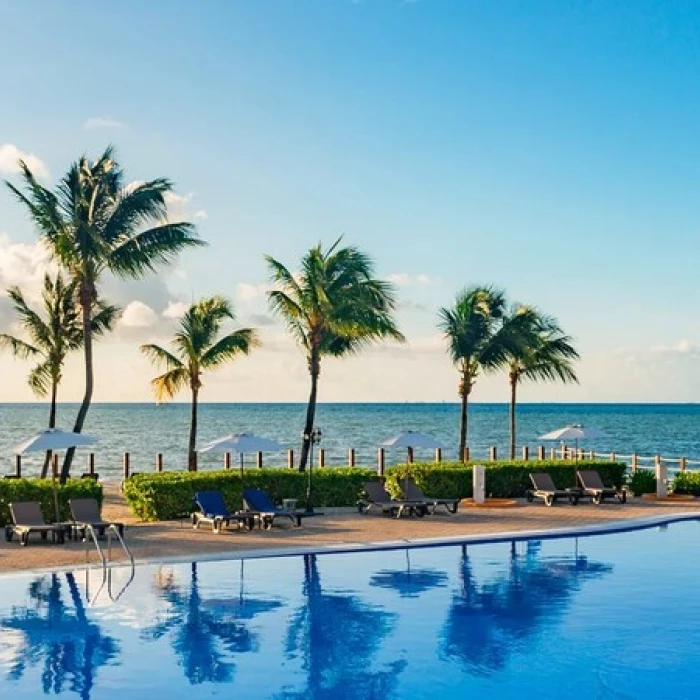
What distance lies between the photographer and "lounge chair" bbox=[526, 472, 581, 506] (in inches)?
1091

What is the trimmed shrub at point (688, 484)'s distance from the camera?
1187 inches

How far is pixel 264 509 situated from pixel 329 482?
3.96 metres

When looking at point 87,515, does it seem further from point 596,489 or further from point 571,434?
point 571,434

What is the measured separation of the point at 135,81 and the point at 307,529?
12.0 metres

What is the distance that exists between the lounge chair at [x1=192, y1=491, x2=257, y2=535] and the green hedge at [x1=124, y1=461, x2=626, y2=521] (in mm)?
1340

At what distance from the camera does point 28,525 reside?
20078 millimetres

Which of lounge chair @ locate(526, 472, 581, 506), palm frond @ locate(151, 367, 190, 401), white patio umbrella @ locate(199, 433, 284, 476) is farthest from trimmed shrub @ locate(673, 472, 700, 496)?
palm frond @ locate(151, 367, 190, 401)

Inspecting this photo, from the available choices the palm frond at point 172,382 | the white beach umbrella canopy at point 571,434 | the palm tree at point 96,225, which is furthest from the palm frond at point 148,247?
the white beach umbrella canopy at point 571,434

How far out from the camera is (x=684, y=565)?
19.1 meters

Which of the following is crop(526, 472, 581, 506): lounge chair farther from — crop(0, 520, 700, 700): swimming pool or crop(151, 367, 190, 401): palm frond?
crop(151, 367, 190, 401): palm frond

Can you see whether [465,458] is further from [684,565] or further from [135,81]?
[135,81]

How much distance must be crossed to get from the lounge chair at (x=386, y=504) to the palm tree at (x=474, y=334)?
29.4 feet

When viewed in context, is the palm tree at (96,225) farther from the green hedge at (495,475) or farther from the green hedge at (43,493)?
the green hedge at (495,475)

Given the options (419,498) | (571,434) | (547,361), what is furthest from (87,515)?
(547,361)
